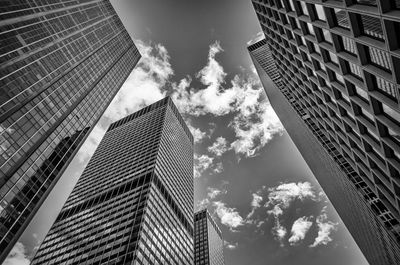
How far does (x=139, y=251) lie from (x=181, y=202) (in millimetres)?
49950

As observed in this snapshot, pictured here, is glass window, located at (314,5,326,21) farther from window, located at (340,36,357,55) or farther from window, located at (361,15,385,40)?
window, located at (361,15,385,40)

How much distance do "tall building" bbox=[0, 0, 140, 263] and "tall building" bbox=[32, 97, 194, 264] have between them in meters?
24.0

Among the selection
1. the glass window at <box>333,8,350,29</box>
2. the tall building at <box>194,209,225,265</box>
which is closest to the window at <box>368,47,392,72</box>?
the glass window at <box>333,8,350,29</box>

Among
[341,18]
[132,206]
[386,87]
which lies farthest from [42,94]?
[386,87]

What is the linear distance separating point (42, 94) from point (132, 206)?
4290 centimetres

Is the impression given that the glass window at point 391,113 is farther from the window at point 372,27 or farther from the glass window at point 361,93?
the window at point 372,27

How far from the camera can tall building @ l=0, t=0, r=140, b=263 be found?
65000mm

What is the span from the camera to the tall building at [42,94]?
65000mm

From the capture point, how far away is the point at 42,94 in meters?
85.8

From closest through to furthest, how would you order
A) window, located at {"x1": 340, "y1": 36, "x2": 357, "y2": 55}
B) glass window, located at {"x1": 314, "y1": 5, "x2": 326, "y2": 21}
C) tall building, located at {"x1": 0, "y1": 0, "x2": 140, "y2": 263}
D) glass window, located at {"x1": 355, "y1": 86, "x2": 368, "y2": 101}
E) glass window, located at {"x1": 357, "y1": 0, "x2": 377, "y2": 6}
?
glass window, located at {"x1": 357, "y1": 0, "x2": 377, "y2": 6} → window, located at {"x1": 340, "y1": 36, "x2": 357, "y2": 55} → glass window, located at {"x1": 355, "y1": 86, "x2": 368, "y2": 101} → glass window, located at {"x1": 314, "y1": 5, "x2": 326, "y2": 21} → tall building, located at {"x1": 0, "y1": 0, "x2": 140, "y2": 263}

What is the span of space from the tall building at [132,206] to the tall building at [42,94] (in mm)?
23985

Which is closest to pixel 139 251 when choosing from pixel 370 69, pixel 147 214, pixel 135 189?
pixel 147 214

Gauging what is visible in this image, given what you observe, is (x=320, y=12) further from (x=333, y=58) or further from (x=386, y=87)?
(x=386, y=87)

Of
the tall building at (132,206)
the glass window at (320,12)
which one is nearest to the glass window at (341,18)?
the glass window at (320,12)
